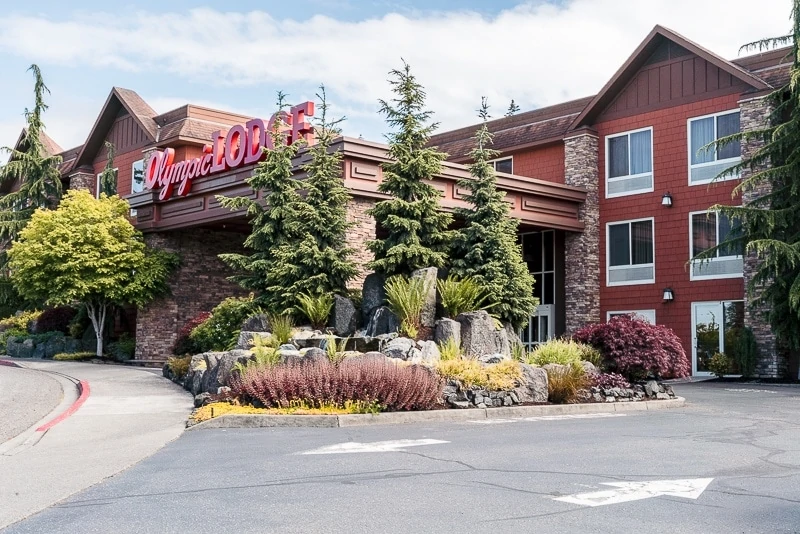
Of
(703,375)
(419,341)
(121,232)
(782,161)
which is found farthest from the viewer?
(121,232)

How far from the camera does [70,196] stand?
32.4 metres

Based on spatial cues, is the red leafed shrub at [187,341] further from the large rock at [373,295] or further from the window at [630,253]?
the window at [630,253]

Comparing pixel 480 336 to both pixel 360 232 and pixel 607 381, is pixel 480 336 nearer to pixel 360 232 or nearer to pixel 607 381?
pixel 607 381

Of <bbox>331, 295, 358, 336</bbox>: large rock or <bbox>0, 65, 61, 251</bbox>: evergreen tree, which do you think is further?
<bbox>0, 65, 61, 251</bbox>: evergreen tree

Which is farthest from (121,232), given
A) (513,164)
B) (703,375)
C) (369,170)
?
(703,375)

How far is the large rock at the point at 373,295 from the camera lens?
1933cm

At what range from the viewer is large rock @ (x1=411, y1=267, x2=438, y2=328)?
59.7 feet

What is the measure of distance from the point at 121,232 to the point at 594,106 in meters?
16.4

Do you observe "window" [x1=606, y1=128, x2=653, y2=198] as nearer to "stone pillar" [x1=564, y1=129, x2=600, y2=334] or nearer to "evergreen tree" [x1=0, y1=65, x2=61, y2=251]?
"stone pillar" [x1=564, y1=129, x2=600, y2=334]

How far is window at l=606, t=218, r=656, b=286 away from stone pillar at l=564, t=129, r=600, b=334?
1.52 feet

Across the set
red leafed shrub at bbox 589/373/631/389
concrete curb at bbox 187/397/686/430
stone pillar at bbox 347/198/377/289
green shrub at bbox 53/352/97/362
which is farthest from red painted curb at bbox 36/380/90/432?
green shrub at bbox 53/352/97/362

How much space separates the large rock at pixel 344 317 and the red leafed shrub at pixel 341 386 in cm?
505

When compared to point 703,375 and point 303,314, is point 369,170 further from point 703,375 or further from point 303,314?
point 703,375

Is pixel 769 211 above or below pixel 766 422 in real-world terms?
above
